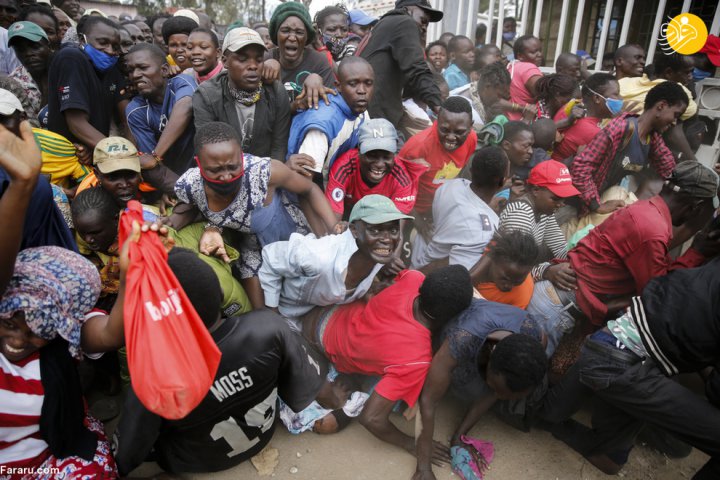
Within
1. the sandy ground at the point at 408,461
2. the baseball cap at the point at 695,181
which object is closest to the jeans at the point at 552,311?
the sandy ground at the point at 408,461

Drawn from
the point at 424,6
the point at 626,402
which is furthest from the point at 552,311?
the point at 424,6

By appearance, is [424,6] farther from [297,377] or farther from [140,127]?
[297,377]

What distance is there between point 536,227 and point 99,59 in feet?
12.4

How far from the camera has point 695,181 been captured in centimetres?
266

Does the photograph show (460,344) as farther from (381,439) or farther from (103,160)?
(103,160)

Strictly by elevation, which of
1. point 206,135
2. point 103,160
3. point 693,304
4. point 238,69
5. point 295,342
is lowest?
point 295,342

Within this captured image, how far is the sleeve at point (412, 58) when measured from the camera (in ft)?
12.5

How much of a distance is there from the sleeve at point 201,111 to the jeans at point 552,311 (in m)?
2.67

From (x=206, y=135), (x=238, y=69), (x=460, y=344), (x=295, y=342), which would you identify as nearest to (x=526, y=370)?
(x=460, y=344)

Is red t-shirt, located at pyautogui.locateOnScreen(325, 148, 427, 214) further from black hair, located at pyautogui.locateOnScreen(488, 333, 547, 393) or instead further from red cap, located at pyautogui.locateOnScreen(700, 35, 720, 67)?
red cap, located at pyautogui.locateOnScreen(700, 35, 720, 67)

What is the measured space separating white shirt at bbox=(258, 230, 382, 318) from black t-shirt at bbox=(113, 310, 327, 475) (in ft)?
1.54

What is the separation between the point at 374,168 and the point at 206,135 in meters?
1.18

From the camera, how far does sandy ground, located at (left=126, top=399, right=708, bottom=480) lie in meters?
2.56

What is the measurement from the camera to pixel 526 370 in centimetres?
231
